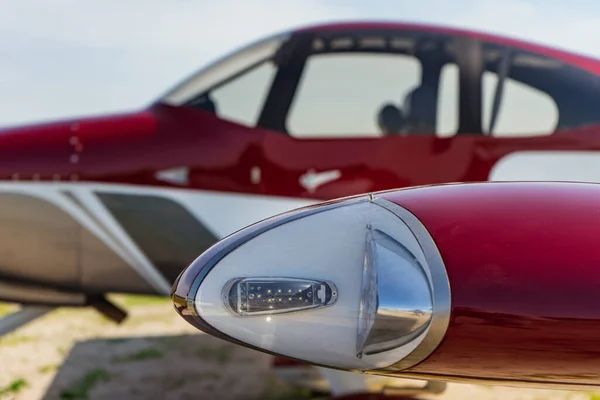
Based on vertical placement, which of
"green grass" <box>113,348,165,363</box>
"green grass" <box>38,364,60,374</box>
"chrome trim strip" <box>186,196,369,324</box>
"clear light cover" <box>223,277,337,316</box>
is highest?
"chrome trim strip" <box>186,196,369,324</box>

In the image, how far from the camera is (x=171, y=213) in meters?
2.94

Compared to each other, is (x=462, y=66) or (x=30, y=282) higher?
(x=462, y=66)

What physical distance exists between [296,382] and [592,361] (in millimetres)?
2452

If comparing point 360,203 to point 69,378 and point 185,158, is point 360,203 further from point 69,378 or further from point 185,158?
point 69,378

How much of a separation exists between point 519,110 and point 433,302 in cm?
197

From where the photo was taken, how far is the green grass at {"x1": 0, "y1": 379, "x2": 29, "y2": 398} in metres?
3.57

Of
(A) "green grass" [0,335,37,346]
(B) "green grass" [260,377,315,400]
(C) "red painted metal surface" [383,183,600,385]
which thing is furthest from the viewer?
(A) "green grass" [0,335,37,346]

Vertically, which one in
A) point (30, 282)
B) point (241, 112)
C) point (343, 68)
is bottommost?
point (30, 282)

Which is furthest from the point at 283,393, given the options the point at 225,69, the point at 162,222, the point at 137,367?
the point at 225,69

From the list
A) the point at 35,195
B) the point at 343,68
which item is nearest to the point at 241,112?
the point at 343,68

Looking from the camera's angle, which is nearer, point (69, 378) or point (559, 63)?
point (559, 63)

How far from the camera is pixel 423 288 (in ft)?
4.15

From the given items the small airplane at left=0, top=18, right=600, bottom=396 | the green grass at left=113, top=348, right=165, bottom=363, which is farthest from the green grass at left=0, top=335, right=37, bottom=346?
the small airplane at left=0, top=18, right=600, bottom=396

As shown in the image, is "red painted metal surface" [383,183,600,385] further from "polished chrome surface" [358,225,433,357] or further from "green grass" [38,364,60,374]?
"green grass" [38,364,60,374]
